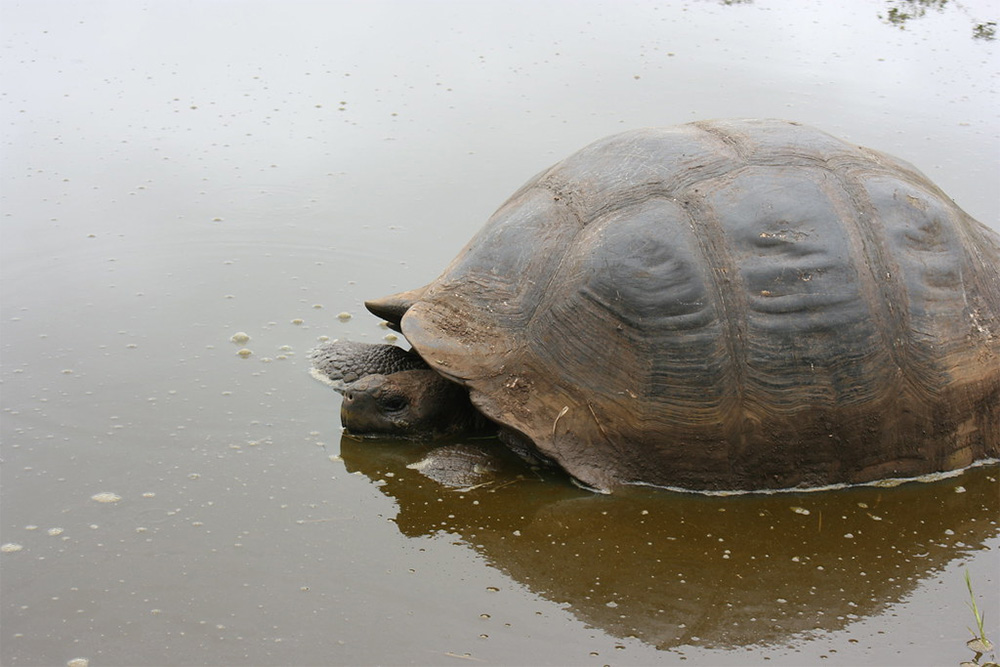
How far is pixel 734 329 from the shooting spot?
4.07 m

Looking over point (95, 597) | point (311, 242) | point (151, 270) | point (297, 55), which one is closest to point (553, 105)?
point (297, 55)

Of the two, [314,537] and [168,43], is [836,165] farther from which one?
[168,43]

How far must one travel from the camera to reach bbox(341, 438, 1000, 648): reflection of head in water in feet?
11.9

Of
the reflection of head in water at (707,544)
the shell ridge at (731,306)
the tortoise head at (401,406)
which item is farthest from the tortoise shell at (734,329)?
the tortoise head at (401,406)

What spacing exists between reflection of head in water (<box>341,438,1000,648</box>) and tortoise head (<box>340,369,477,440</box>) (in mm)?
104

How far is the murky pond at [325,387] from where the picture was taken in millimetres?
3537

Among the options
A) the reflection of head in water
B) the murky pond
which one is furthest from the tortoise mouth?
the reflection of head in water

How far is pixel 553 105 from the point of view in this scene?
26.3ft

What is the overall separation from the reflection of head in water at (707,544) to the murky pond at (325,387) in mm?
11

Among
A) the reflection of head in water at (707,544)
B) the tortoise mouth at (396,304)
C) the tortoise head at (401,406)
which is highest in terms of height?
the tortoise mouth at (396,304)

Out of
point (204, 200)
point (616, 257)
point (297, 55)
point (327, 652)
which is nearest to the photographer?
point (327, 652)

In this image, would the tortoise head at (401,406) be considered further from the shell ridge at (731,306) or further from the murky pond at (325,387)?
the shell ridge at (731,306)

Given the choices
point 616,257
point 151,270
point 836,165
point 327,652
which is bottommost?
point 327,652

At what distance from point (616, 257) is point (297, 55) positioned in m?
5.34
